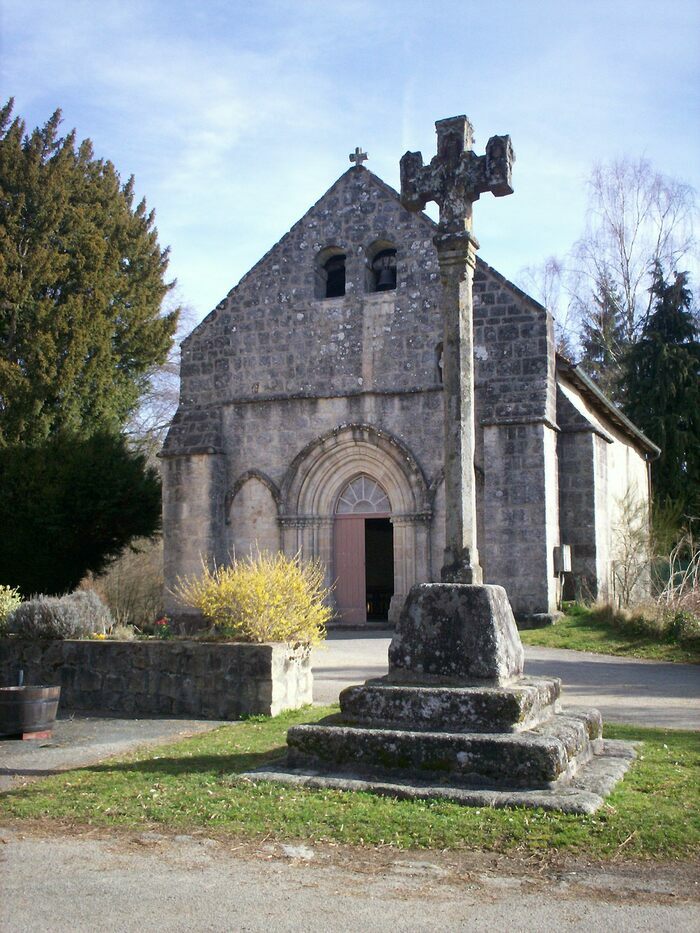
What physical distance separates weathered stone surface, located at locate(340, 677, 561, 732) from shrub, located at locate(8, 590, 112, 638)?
4.54 m

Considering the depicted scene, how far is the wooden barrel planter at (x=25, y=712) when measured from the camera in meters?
7.79

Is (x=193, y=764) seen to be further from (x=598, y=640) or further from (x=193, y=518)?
(x=193, y=518)

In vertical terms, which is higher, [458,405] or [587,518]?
[458,405]

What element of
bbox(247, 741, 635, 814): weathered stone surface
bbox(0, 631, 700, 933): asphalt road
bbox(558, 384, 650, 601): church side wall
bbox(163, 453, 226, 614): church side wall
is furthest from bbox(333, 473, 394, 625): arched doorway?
bbox(0, 631, 700, 933): asphalt road

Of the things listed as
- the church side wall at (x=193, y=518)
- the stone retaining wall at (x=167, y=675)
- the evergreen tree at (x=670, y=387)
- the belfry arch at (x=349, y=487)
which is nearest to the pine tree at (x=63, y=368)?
the church side wall at (x=193, y=518)

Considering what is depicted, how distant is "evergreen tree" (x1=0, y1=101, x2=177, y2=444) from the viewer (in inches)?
798

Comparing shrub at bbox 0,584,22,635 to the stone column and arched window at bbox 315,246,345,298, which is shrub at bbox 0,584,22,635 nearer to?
the stone column

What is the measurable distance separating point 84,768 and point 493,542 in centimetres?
987

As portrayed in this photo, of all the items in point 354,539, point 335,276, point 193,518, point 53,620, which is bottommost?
point 53,620

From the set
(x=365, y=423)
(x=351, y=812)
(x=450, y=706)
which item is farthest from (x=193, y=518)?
(x=351, y=812)

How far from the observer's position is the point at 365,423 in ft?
55.3

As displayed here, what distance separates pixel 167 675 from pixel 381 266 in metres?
10.6

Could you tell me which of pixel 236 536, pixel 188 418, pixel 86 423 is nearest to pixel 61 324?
pixel 86 423

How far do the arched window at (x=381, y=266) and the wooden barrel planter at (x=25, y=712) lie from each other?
36.2 ft
